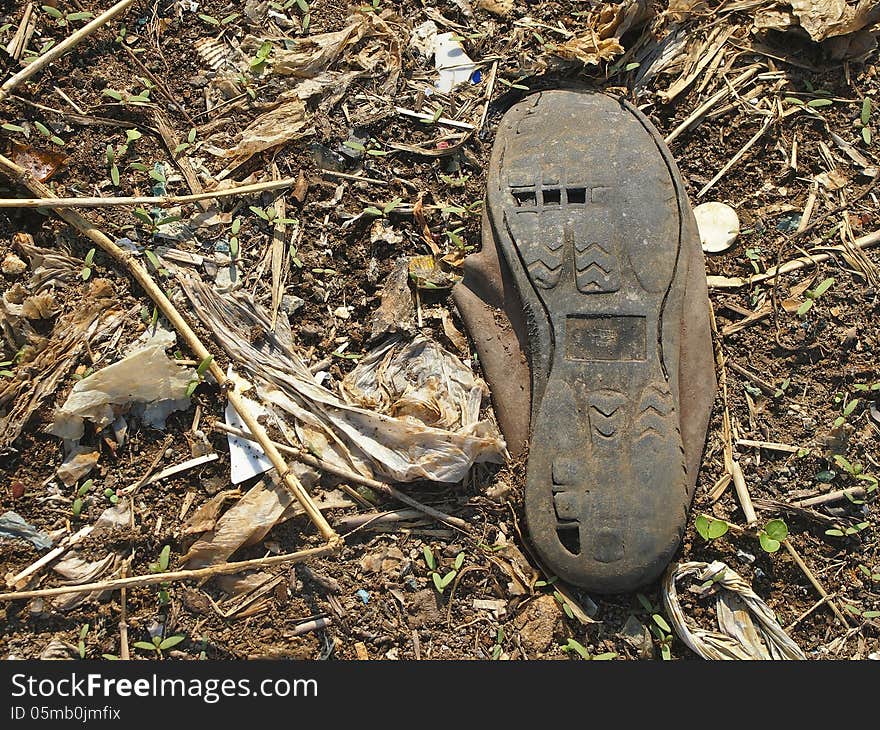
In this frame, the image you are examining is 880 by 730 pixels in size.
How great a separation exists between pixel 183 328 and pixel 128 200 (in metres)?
0.36

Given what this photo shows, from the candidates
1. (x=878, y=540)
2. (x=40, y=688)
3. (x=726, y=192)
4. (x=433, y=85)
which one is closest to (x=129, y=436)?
(x=40, y=688)

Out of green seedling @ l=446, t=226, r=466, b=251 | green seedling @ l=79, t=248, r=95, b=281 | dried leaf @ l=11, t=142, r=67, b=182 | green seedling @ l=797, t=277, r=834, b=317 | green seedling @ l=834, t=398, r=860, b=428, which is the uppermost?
dried leaf @ l=11, t=142, r=67, b=182

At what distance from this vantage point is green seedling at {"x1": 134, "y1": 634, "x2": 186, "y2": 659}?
1.92m

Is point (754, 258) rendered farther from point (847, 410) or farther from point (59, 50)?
point (59, 50)

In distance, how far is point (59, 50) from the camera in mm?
2174

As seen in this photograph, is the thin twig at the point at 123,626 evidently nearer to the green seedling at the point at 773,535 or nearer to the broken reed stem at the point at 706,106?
the green seedling at the point at 773,535

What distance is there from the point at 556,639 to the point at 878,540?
863mm

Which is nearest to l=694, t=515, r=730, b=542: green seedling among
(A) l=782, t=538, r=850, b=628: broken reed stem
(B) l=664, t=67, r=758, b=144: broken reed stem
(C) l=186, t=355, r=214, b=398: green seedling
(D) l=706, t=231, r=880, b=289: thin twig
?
(A) l=782, t=538, r=850, b=628: broken reed stem

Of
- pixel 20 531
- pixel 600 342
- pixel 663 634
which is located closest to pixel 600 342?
pixel 600 342

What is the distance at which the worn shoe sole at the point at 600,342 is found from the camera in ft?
6.39

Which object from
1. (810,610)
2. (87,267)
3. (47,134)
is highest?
(47,134)

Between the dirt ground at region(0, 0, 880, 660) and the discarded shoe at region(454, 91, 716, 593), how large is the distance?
11 cm

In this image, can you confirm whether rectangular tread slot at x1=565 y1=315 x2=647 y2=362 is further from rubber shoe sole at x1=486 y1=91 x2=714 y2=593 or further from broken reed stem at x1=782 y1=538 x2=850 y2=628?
broken reed stem at x1=782 y1=538 x2=850 y2=628

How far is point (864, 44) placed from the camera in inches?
91.8
